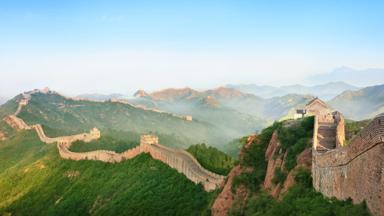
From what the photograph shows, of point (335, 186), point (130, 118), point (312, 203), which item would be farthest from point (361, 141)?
point (130, 118)

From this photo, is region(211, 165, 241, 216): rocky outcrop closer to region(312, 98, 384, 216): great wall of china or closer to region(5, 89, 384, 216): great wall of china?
region(5, 89, 384, 216): great wall of china

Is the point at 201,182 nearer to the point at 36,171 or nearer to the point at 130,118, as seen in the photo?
the point at 36,171

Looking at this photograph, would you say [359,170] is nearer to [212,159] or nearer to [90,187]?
[212,159]

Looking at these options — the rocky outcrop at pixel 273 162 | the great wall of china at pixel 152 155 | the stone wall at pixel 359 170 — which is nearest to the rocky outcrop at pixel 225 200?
the rocky outcrop at pixel 273 162

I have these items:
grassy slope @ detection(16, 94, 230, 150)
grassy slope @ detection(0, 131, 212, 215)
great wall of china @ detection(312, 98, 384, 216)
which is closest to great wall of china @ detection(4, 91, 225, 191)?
grassy slope @ detection(0, 131, 212, 215)

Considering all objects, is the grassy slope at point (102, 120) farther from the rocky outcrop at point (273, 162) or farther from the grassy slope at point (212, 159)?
the rocky outcrop at point (273, 162)
